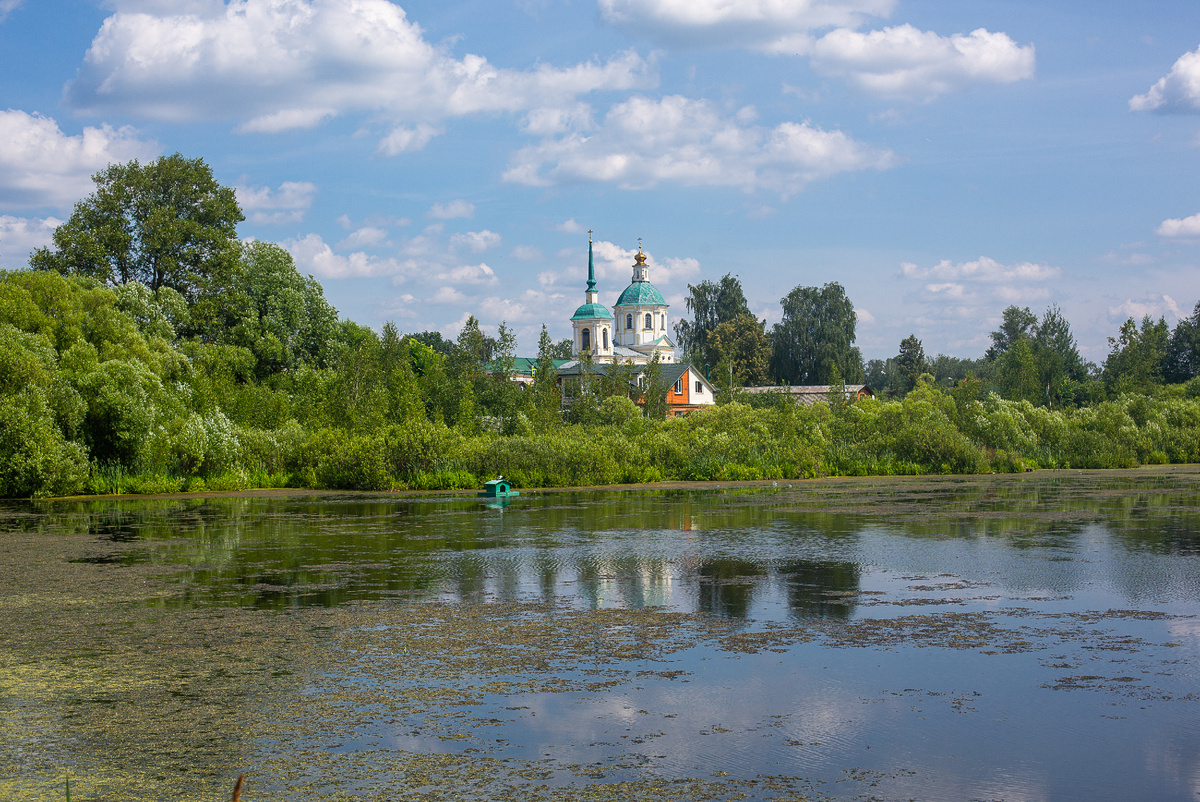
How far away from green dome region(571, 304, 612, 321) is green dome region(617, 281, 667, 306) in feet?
14.4

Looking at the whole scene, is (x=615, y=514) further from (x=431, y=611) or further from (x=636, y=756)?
(x=636, y=756)

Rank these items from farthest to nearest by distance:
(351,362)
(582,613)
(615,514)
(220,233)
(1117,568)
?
1. (220,233)
2. (351,362)
3. (615,514)
4. (1117,568)
5. (582,613)

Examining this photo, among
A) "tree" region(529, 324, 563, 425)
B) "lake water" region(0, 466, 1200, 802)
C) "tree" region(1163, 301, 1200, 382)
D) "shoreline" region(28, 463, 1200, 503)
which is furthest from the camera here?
"tree" region(1163, 301, 1200, 382)

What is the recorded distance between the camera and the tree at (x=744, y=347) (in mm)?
106125

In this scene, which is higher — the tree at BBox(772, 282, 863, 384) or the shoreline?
the tree at BBox(772, 282, 863, 384)

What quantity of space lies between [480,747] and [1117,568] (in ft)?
34.4

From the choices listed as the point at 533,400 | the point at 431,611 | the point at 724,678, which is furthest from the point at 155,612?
the point at 533,400

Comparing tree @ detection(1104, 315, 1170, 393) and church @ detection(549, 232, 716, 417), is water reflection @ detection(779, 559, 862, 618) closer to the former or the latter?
tree @ detection(1104, 315, 1170, 393)

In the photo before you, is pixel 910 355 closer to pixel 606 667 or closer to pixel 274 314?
pixel 274 314

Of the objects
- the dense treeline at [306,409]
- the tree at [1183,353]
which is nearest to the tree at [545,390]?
the dense treeline at [306,409]

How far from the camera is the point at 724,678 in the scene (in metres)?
8.24

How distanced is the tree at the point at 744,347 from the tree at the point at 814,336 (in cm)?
341

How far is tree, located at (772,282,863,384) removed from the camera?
353ft

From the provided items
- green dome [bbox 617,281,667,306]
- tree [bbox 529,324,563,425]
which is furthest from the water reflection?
green dome [bbox 617,281,667,306]
